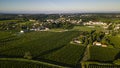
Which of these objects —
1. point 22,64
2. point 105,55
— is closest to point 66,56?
point 105,55

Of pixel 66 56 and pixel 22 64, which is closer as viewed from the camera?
pixel 22 64

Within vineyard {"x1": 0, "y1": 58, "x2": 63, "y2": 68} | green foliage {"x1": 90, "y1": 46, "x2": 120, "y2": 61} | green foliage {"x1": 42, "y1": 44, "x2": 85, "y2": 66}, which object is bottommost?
green foliage {"x1": 90, "y1": 46, "x2": 120, "y2": 61}

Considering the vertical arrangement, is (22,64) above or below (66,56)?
above

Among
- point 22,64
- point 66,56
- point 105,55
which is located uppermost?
point 22,64

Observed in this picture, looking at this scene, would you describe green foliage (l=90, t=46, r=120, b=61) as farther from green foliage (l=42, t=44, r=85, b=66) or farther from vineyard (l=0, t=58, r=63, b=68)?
vineyard (l=0, t=58, r=63, b=68)

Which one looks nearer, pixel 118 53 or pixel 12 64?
pixel 12 64

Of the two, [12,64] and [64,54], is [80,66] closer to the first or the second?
[64,54]

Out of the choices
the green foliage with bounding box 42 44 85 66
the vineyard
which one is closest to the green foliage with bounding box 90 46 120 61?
the green foliage with bounding box 42 44 85 66

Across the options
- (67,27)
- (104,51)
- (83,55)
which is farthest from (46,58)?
(67,27)

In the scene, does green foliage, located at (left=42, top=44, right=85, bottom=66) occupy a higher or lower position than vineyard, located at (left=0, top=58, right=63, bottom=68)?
lower

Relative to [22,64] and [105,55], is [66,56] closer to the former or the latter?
[105,55]

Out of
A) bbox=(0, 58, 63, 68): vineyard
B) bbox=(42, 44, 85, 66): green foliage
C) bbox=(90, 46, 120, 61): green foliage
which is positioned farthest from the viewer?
bbox=(90, 46, 120, 61): green foliage
